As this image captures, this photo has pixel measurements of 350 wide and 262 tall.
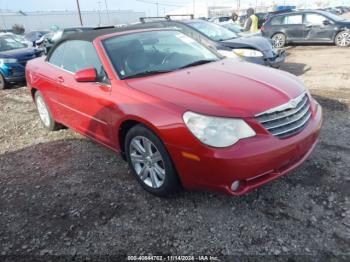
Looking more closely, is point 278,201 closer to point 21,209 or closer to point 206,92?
point 206,92

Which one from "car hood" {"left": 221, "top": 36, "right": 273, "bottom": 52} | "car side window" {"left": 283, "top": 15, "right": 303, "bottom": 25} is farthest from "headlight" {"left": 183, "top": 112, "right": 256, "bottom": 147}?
"car side window" {"left": 283, "top": 15, "right": 303, "bottom": 25}

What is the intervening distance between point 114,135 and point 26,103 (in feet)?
16.2

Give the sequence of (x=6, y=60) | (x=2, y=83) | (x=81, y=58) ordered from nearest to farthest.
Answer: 1. (x=81, y=58)
2. (x=6, y=60)
3. (x=2, y=83)

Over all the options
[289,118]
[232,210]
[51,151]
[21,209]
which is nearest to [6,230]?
[21,209]

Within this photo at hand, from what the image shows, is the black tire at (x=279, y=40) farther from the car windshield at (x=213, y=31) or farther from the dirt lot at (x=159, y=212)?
the dirt lot at (x=159, y=212)

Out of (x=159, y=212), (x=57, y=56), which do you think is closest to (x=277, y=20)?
(x=57, y=56)

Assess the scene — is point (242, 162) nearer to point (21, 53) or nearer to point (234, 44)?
point (234, 44)

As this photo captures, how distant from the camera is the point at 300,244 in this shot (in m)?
2.64

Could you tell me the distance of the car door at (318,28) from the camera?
13047 mm

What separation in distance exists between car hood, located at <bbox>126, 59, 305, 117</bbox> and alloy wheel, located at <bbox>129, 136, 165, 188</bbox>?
1.69ft

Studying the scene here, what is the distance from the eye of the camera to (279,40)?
14227 mm

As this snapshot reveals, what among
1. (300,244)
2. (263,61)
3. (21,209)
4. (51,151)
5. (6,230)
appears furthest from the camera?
(263,61)

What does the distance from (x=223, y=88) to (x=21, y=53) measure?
8.08m

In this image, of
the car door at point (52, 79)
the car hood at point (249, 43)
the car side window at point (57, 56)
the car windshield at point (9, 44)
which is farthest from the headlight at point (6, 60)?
the car hood at point (249, 43)
